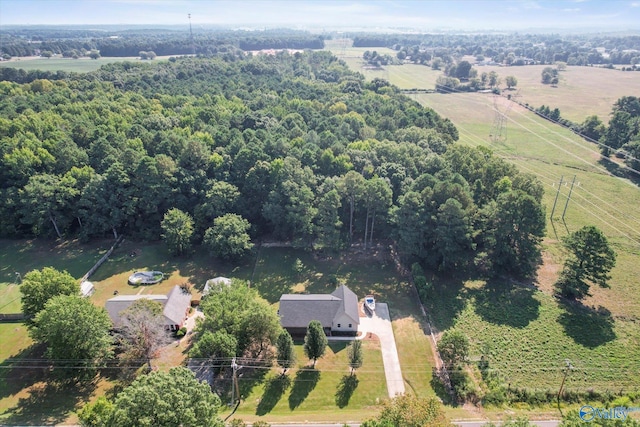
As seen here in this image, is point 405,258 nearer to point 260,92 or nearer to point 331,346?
point 331,346

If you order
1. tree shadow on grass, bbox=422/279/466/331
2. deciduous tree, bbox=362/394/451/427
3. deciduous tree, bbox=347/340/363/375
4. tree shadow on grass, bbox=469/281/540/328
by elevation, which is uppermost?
deciduous tree, bbox=362/394/451/427

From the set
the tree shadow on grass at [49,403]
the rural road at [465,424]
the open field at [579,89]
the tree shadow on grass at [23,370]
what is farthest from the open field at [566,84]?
the tree shadow on grass at [23,370]

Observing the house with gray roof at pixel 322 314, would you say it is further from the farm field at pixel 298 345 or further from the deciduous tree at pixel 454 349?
the deciduous tree at pixel 454 349

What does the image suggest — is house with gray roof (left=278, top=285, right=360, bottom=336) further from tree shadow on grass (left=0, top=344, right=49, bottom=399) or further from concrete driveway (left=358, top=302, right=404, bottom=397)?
tree shadow on grass (left=0, top=344, right=49, bottom=399)

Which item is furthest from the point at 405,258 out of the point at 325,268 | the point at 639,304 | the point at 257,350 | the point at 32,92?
the point at 32,92

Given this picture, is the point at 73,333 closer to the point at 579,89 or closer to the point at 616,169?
the point at 616,169

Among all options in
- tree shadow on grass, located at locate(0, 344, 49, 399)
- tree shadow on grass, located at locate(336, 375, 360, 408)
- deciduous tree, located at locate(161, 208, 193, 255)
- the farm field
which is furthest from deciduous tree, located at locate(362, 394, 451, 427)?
deciduous tree, located at locate(161, 208, 193, 255)
